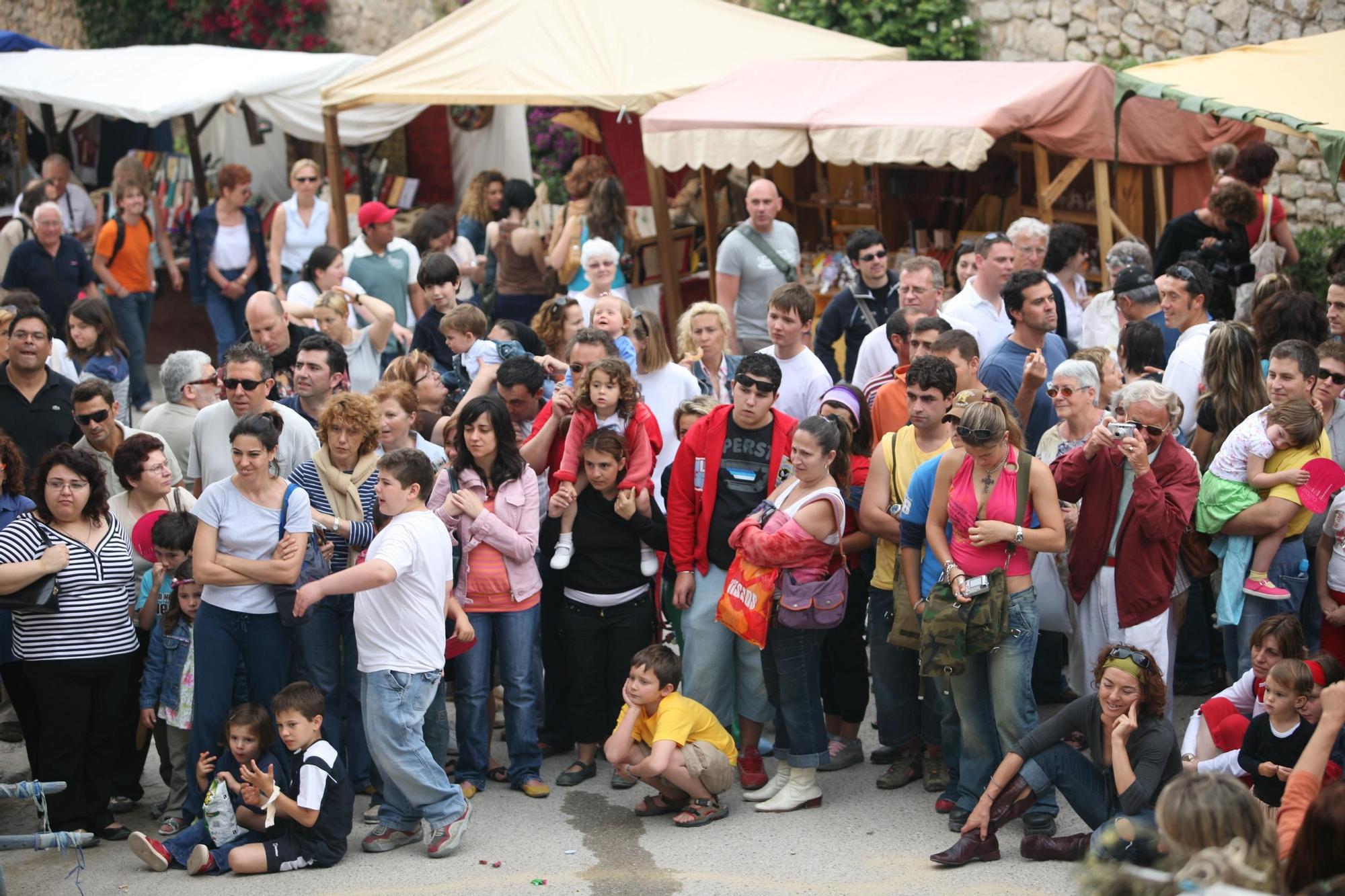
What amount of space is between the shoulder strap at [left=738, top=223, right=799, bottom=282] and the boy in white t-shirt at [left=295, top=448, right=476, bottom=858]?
3987 millimetres

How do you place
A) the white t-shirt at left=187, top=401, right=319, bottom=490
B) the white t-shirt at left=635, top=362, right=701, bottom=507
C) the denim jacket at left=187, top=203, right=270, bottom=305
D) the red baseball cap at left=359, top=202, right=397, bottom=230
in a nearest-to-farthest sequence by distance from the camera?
1. the white t-shirt at left=187, top=401, right=319, bottom=490
2. the white t-shirt at left=635, top=362, right=701, bottom=507
3. the red baseball cap at left=359, top=202, right=397, bottom=230
4. the denim jacket at left=187, top=203, right=270, bottom=305

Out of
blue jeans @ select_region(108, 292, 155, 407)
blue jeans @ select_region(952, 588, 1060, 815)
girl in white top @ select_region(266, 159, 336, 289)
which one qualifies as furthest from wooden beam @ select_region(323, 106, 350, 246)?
blue jeans @ select_region(952, 588, 1060, 815)

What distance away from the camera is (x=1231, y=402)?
241 inches

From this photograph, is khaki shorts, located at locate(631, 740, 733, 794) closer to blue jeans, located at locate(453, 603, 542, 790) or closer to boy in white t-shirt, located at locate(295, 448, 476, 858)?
blue jeans, located at locate(453, 603, 542, 790)

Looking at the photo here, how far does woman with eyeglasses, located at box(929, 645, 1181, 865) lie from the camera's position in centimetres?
500

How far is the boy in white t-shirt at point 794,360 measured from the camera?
6.89 m

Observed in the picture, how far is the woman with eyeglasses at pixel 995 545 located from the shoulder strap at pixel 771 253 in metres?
3.76

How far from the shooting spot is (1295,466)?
18.7 feet

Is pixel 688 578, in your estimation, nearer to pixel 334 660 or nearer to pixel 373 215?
pixel 334 660

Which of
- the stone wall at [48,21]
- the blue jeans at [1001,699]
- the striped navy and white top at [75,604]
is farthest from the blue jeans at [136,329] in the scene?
the stone wall at [48,21]

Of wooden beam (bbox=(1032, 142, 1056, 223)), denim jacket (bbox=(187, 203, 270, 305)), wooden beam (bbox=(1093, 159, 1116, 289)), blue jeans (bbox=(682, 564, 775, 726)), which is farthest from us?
denim jacket (bbox=(187, 203, 270, 305))

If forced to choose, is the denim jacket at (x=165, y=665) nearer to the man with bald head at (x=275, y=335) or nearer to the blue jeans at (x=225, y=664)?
the blue jeans at (x=225, y=664)

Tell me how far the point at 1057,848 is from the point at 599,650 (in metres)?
2.04

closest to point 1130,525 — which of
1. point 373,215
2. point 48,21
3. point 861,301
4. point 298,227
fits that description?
point 861,301
